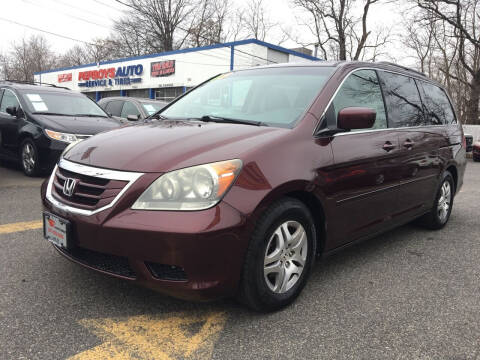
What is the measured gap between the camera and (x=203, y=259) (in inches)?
81.0

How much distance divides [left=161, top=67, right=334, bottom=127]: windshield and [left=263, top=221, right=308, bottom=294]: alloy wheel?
0.70m

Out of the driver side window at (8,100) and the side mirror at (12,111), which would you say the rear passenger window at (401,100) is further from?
the driver side window at (8,100)

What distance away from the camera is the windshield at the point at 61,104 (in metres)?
7.02

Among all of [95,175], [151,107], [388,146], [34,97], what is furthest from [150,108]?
[95,175]

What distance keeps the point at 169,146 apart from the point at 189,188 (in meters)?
0.39

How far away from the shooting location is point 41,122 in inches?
257

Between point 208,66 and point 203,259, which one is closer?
point 203,259

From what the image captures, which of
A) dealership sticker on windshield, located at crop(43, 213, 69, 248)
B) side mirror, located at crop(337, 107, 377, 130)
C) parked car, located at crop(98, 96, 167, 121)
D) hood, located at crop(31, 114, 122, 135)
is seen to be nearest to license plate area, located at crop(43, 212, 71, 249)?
dealership sticker on windshield, located at crop(43, 213, 69, 248)

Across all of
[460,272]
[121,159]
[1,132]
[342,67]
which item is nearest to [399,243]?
[460,272]

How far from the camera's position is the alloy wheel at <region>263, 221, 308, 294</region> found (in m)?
2.38

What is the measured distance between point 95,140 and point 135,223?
945mm

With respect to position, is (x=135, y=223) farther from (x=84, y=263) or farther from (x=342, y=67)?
(x=342, y=67)

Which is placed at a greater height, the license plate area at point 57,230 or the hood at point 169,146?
the hood at point 169,146

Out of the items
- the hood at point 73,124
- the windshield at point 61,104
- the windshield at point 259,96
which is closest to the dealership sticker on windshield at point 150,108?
the windshield at point 61,104
